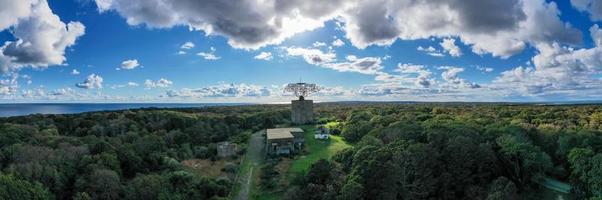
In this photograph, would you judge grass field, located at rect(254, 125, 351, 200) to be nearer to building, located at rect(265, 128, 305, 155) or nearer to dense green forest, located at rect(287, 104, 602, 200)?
building, located at rect(265, 128, 305, 155)

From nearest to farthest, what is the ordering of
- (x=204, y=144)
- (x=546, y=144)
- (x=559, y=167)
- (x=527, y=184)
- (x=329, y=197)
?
(x=329, y=197) → (x=527, y=184) → (x=559, y=167) → (x=546, y=144) → (x=204, y=144)

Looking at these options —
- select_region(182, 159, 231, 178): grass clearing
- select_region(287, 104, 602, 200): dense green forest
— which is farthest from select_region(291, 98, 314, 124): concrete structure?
select_region(287, 104, 602, 200): dense green forest

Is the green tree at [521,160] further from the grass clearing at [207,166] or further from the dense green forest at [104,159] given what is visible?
the grass clearing at [207,166]

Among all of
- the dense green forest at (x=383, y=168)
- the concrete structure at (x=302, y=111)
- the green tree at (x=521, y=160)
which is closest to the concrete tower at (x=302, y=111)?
the concrete structure at (x=302, y=111)

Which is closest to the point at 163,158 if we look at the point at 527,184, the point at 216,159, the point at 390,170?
the point at 216,159

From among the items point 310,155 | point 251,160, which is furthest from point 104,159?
point 310,155

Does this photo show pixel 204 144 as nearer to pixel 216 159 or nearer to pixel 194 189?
pixel 216 159
